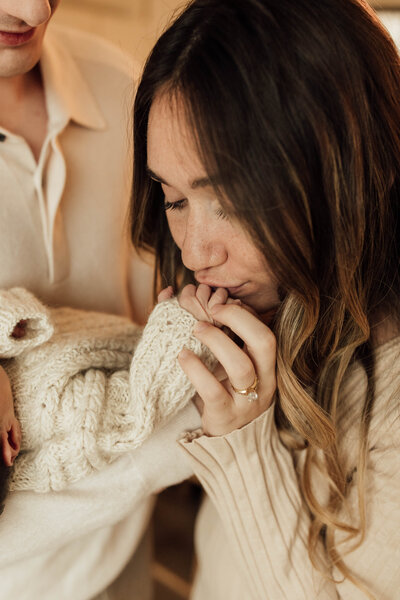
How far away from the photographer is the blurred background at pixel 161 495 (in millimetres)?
2258

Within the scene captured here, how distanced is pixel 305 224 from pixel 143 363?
321mm

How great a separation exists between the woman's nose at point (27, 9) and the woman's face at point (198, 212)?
0.22 meters

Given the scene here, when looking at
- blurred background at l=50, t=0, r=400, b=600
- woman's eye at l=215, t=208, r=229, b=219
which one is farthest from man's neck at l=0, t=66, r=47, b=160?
blurred background at l=50, t=0, r=400, b=600

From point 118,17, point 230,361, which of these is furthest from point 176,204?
point 118,17

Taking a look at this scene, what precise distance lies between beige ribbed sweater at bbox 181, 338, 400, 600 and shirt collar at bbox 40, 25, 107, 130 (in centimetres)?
66

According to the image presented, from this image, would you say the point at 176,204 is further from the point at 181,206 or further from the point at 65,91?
the point at 65,91

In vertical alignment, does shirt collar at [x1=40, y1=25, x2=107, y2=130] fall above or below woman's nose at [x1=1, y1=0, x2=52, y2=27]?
below

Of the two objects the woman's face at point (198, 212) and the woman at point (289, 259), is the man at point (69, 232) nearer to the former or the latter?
the woman at point (289, 259)

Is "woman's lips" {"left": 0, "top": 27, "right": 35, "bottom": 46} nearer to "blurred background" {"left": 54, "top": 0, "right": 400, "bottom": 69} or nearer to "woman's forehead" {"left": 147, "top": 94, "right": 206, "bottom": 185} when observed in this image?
"woman's forehead" {"left": 147, "top": 94, "right": 206, "bottom": 185}

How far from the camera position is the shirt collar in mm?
1132

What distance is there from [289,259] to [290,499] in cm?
42

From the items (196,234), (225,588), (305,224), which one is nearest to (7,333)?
(196,234)

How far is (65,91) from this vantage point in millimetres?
1167

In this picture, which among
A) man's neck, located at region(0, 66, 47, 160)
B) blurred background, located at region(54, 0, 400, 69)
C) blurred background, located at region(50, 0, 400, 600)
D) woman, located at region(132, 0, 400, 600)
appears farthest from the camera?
blurred background, located at region(54, 0, 400, 69)
